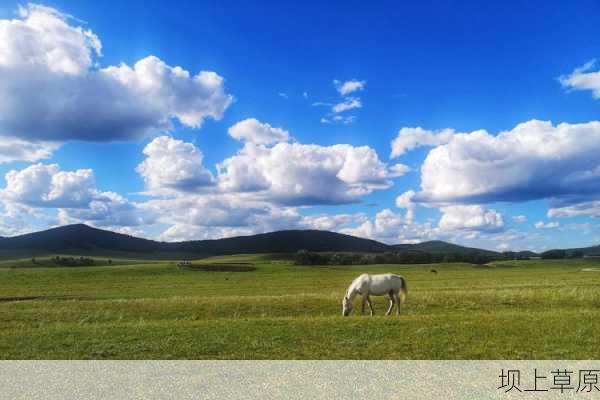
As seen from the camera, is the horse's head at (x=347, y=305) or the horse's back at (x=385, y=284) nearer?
the horse's head at (x=347, y=305)

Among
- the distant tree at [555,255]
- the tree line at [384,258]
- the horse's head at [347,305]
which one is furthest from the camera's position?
the distant tree at [555,255]

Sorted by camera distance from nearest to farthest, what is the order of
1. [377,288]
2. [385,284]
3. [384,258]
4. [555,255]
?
[385,284], [377,288], [384,258], [555,255]

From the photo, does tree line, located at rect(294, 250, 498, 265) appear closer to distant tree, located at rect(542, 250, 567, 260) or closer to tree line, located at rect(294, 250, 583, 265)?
tree line, located at rect(294, 250, 583, 265)

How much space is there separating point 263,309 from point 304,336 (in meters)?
12.8

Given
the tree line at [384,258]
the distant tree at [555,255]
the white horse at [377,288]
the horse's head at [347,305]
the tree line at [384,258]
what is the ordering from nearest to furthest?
1. the horse's head at [347,305]
2. the white horse at [377,288]
3. the tree line at [384,258]
4. the tree line at [384,258]
5. the distant tree at [555,255]

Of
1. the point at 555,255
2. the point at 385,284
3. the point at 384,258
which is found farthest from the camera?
the point at 555,255

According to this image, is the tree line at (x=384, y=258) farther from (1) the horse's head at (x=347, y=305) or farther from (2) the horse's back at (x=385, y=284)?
(2) the horse's back at (x=385, y=284)

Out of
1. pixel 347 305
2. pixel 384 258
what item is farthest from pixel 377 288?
pixel 384 258

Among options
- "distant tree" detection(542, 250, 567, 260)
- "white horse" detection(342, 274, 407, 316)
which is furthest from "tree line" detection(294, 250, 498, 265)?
"white horse" detection(342, 274, 407, 316)

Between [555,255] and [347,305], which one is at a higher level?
[555,255]

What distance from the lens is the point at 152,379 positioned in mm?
9836

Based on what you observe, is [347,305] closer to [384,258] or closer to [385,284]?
[385,284]

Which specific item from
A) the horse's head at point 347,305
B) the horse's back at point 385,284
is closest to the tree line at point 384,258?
the horse's head at point 347,305

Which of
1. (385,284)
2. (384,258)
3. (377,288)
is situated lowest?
(384,258)
